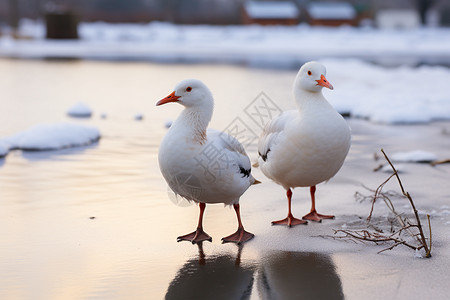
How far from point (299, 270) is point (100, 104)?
36.3 ft

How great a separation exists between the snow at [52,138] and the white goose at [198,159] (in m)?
4.71

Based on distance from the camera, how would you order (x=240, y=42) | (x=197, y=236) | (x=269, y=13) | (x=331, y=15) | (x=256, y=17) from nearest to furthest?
(x=197, y=236) → (x=240, y=42) → (x=256, y=17) → (x=269, y=13) → (x=331, y=15)

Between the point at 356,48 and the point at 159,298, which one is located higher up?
the point at 159,298

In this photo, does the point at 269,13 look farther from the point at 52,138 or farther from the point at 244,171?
the point at 244,171

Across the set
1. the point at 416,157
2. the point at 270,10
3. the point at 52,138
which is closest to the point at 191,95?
the point at 416,157

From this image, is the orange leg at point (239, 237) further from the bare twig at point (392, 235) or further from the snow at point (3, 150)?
the snow at point (3, 150)

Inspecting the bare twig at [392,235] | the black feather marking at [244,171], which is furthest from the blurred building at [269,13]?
the bare twig at [392,235]

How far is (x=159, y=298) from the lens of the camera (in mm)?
4113

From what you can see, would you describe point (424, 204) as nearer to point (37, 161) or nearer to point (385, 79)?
point (37, 161)

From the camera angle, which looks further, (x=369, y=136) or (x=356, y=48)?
(x=356, y=48)

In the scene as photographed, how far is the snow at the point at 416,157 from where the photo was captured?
27.7ft

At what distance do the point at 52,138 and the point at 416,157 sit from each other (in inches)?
217

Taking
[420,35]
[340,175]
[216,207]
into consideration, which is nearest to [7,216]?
[216,207]

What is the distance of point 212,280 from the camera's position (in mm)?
4430
